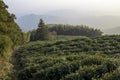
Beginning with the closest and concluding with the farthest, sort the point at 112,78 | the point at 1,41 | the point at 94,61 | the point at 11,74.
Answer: the point at 112,78
the point at 94,61
the point at 11,74
the point at 1,41

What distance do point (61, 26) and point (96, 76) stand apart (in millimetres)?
141792

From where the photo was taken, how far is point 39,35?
110 meters

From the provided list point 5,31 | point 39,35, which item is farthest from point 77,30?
point 5,31

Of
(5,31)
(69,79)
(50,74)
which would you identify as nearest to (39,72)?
(50,74)

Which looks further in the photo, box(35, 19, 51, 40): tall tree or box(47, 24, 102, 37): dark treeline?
box(47, 24, 102, 37): dark treeline

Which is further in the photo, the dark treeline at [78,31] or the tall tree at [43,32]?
the dark treeline at [78,31]

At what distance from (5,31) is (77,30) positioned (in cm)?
10403

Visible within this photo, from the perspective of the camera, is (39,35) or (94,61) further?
(39,35)

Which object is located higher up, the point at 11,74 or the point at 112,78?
the point at 112,78

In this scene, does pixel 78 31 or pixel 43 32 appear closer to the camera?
pixel 43 32

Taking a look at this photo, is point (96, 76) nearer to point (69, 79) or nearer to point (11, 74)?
point (69, 79)

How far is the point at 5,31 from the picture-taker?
144ft

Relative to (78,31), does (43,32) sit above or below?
above

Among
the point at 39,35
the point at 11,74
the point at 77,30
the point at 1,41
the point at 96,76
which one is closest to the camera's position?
the point at 96,76
